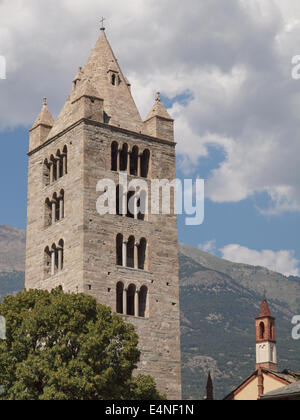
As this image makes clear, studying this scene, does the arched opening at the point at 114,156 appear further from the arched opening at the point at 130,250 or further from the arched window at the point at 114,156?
the arched opening at the point at 130,250

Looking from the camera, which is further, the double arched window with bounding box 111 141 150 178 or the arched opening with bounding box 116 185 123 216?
the double arched window with bounding box 111 141 150 178

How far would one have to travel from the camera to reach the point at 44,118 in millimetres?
77000

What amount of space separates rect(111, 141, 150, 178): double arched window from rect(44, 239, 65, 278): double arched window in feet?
22.2

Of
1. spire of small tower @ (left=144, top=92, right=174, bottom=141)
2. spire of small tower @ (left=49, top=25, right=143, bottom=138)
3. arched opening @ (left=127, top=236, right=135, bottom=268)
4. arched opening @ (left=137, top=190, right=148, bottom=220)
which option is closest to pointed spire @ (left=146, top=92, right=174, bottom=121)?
spire of small tower @ (left=144, top=92, right=174, bottom=141)

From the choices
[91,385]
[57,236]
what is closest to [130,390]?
[91,385]

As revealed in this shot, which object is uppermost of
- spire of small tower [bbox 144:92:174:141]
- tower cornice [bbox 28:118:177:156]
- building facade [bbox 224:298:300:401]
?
spire of small tower [bbox 144:92:174:141]

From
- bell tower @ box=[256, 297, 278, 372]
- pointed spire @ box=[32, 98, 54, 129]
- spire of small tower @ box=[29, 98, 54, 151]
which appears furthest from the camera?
pointed spire @ box=[32, 98, 54, 129]

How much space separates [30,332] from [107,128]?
2045 centimetres

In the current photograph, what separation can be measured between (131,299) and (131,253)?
10.7 feet

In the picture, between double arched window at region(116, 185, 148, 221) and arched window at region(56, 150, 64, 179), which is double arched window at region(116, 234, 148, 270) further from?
arched window at region(56, 150, 64, 179)

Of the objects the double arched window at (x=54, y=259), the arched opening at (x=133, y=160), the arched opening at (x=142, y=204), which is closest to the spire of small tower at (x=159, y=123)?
the arched opening at (x=133, y=160)

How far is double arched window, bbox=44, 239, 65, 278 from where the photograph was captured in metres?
70.2

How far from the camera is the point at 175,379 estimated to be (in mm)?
69062
